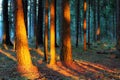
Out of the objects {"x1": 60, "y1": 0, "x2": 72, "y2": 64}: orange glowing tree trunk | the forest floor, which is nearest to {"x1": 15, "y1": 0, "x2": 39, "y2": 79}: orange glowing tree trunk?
the forest floor

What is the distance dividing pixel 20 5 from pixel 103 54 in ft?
41.1

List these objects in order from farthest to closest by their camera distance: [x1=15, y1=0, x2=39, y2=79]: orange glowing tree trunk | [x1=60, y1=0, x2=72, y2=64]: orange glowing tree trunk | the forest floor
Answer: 1. [x1=60, y1=0, x2=72, y2=64]: orange glowing tree trunk
2. [x1=15, y1=0, x2=39, y2=79]: orange glowing tree trunk
3. the forest floor

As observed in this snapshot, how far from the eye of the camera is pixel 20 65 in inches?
583

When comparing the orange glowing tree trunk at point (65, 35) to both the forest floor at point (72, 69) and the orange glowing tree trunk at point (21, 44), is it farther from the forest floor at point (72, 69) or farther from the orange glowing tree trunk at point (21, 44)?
the orange glowing tree trunk at point (21, 44)

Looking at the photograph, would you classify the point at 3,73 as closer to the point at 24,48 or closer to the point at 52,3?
the point at 24,48

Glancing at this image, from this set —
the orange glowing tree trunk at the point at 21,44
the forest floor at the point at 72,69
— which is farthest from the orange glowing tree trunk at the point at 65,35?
the orange glowing tree trunk at the point at 21,44

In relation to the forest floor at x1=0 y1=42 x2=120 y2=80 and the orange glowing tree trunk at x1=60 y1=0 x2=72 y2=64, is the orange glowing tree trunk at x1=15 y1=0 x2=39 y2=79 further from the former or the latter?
the orange glowing tree trunk at x1=60 y1=0 x2=72 y2=64

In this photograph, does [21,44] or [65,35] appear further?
[65,35]

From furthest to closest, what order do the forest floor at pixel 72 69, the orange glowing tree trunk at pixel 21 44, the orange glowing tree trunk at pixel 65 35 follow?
the orange glowing tree trunk at pixel 65 35 → the orange glowing tree trunk at pixel 21 44 → the forest floor at pixel 72 69

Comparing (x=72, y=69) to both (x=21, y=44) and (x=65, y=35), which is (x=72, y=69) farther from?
(x=21, y=44)

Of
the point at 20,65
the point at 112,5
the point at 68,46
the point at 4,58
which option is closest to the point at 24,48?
the point at 20,65

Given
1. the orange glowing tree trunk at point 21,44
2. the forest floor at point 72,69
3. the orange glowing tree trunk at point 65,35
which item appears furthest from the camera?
the orange glowing tree trunk at point 65,35

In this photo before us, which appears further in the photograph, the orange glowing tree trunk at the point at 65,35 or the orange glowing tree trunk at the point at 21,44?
the orange glowing tree trunk at the point at 65,35

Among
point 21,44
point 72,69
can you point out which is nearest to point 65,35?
point 72,69
